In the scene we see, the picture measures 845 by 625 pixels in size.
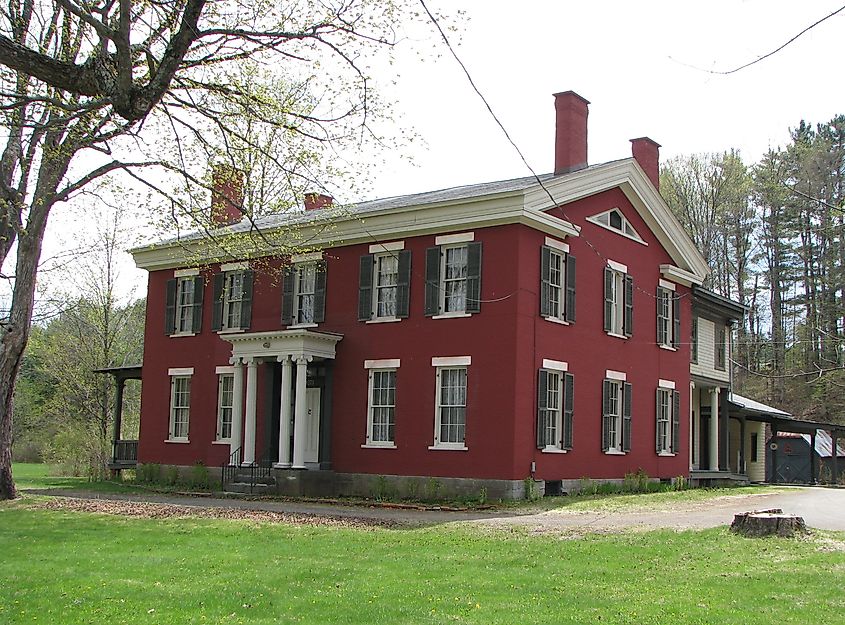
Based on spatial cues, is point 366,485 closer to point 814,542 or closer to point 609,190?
→ point 609,190

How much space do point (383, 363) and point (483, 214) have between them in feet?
14.4

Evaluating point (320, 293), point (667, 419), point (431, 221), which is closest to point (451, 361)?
point (431, 221)

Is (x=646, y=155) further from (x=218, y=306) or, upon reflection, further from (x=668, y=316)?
(x=218, y=306)

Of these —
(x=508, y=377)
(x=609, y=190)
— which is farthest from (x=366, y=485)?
(x=609, y=190)

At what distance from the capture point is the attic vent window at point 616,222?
2483 cm

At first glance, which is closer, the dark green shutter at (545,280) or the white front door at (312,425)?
the dark green shutter at (545,280)

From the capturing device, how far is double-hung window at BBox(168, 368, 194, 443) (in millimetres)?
27906

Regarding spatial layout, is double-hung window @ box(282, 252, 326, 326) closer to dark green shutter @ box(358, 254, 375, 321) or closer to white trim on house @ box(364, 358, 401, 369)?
dark green shutter @ box(358, 254, 375, 321)

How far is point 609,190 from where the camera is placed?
25.3 meters

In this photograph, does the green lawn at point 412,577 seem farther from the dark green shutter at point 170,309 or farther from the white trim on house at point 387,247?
the dark green shutter at point 170,309

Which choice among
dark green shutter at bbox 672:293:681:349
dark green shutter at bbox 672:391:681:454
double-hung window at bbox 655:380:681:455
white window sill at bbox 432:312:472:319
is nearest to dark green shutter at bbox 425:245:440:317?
white window sill at bbox 432:312:472:319

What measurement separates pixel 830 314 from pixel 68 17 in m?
36.3

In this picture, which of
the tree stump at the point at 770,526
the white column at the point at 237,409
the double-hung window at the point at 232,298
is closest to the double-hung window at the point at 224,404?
the white column at the point at 237,409

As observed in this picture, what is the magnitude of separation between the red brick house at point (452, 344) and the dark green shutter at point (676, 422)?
0.07 metres
